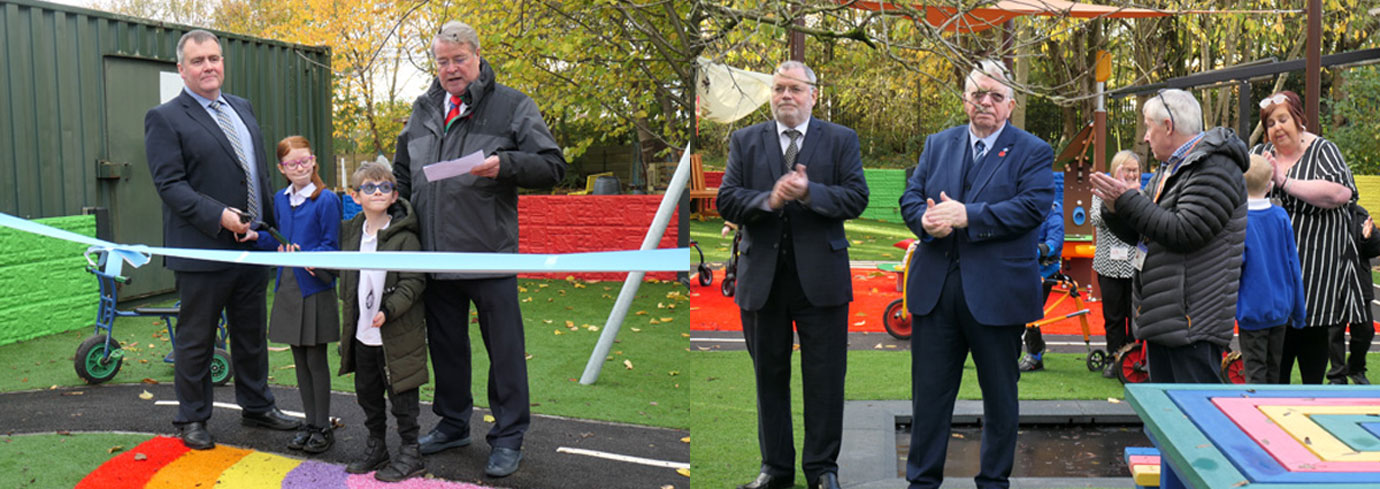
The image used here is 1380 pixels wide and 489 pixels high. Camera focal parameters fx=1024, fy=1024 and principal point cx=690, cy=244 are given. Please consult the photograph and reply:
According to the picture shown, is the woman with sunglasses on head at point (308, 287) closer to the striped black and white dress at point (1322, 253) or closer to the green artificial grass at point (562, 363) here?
the green artificial grass at point (562, 363)

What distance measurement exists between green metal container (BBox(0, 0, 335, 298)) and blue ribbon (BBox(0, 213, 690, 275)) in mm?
2864

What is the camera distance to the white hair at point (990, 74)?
238 cm

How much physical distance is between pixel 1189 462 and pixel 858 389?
334 cm

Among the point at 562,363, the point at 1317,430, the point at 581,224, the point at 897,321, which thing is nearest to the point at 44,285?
the point at 562,363

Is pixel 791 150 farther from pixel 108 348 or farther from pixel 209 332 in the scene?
pixel 108 348

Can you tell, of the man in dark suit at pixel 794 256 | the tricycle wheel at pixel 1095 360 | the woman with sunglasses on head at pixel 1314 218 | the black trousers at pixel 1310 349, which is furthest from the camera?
the tricycle wheel at pixel 1095 360

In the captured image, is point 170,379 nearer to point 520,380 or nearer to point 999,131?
point 520,380

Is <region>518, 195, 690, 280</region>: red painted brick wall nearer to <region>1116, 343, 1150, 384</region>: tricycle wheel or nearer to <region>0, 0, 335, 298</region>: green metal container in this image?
<region>0, 0, 335, 298</region>: green metal container

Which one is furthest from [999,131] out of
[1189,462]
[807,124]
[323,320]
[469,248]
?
[323,320]

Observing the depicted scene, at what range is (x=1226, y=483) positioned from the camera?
1664mm

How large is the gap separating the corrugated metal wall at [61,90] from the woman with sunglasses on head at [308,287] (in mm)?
3177

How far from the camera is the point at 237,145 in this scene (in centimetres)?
370

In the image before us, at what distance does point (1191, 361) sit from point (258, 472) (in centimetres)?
302

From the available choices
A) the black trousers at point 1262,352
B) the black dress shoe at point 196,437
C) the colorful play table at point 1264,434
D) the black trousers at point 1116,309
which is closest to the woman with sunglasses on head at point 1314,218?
the black trousers at point 1262,352
